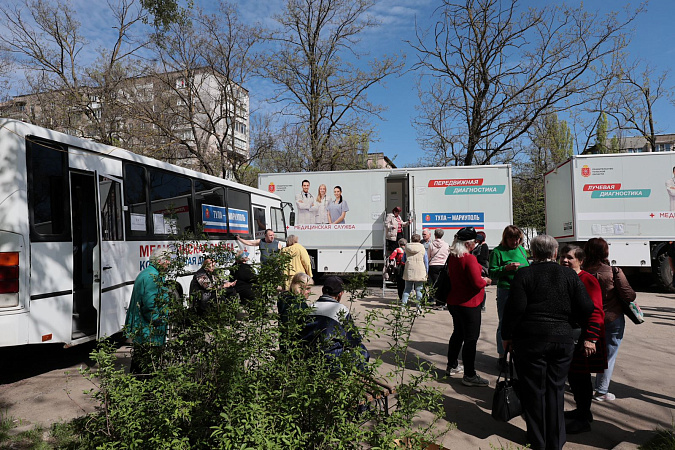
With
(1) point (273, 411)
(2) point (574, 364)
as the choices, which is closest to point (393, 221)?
(2) point (574, 364)

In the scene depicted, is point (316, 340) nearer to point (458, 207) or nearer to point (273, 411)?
point (273, 411)

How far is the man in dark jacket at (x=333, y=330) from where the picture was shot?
101 inches

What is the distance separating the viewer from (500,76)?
1967cm

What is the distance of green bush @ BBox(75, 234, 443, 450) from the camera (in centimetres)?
214

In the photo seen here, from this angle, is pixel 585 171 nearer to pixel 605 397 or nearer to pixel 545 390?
pixel 605 397

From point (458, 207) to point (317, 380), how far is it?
37.2 ft

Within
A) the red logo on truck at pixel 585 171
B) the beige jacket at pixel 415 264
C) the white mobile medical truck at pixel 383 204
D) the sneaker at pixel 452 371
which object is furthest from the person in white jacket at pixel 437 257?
the red logo on truck at pixel 585 171

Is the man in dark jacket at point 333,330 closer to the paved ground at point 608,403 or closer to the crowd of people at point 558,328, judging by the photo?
the crowd of people at point 558,328

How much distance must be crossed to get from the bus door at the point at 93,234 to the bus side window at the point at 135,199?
0.19 meters

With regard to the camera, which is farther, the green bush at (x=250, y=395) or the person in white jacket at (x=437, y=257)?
the person in white jacket at (x=437, y=257)

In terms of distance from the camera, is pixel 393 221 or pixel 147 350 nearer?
pixel 147 350

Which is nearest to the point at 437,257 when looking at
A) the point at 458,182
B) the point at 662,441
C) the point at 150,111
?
the point at 458,182

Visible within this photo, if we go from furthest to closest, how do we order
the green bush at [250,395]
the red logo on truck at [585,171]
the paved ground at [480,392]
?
the red logo on truck at [585,171], the paved ground at [480,392], the green bush at [250,395]

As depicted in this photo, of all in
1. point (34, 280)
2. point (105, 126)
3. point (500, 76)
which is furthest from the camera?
point (500, 76)
